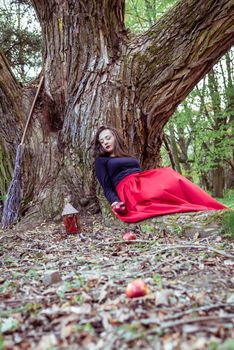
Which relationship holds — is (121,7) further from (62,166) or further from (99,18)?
(62,166)

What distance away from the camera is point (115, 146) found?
4.00 metres

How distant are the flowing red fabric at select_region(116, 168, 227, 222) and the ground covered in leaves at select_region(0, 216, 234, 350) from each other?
0.54 m

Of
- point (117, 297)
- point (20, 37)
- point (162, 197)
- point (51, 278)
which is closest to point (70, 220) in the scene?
point (162, 197)

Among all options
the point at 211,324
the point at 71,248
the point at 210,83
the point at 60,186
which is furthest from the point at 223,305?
the point at 210,83

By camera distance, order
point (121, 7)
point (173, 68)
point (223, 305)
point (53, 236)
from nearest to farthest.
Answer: point (223, 305), point (53, 236), point (173, 68), point (121, 7)

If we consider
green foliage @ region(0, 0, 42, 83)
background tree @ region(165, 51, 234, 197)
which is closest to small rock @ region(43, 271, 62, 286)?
green foliage @ region(0, 0, 42, 83)

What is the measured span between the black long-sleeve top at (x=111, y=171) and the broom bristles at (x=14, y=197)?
1.02 meters

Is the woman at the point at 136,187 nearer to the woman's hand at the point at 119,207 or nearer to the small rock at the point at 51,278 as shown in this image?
the woman's hand at the point at 119,207

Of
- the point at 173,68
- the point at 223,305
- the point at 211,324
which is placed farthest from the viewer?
the point at 173,68

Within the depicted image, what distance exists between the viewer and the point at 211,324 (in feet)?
4.48

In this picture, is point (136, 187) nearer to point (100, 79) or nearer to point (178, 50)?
point (100, 79)

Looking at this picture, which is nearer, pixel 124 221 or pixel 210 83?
pixel 124 221

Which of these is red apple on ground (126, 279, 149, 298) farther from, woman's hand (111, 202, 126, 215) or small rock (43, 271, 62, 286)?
woman's hand (111, 202, 126, 215)

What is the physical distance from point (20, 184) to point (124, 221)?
1498 millimetres
